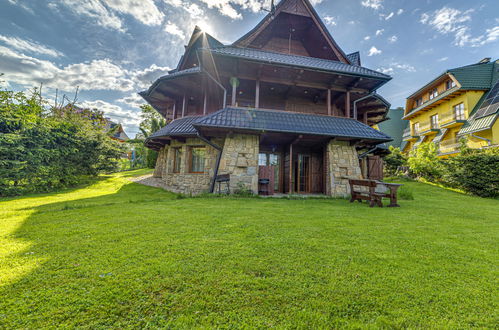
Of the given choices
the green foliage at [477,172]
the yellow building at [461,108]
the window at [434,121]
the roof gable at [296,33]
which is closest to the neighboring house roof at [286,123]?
the roof gable at [296,33]

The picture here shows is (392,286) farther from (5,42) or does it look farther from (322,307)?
(5,42)

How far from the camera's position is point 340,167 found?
29.8 feet

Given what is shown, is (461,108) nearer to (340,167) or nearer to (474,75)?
(474,75)

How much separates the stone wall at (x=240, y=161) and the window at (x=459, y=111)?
22.8m

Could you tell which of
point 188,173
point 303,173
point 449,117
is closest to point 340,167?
point 303,173

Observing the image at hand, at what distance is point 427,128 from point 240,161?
2524 cm

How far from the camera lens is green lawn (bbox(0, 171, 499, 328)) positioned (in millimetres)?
1508

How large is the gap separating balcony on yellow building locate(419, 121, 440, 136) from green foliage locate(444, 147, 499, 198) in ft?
36.3

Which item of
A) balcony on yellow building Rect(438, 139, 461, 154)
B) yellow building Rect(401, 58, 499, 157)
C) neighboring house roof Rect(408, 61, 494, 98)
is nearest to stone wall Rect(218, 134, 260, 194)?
yellow building Rect(401, 58, 499, 157)

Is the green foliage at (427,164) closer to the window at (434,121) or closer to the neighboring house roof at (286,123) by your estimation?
the window at (434,121)

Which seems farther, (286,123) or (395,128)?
(395,128)

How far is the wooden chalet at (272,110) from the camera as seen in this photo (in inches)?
329

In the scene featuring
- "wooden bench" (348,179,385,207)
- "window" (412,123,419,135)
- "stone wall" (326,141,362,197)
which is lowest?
"wooden bench" (348,179,385,207)

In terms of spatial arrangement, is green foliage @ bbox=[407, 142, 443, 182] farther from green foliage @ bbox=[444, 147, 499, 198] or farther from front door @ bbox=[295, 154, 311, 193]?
front door @ bbox=[295, 154, 311, 193]
